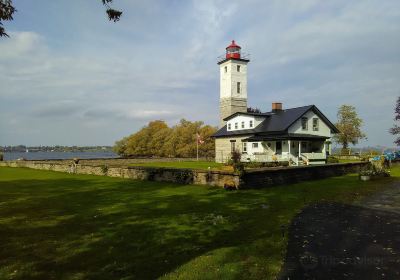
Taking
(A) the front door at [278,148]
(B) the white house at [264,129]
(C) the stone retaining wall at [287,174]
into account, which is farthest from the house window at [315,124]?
(C) the stone retaining wall at [287,174]

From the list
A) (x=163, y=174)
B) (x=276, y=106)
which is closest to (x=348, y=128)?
(x=276, y=106)

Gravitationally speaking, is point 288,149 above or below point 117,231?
above

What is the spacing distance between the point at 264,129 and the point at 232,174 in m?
22.1

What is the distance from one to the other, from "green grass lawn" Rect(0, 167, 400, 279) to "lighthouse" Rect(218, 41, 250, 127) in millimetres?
34256

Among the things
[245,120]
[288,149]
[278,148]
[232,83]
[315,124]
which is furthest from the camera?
[232,83]

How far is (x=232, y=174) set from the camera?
18734 millimetres

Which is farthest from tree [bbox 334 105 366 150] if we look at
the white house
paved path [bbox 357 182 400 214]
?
paved path [bbox 357 182 400 214]

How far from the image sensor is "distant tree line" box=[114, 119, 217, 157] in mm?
67375

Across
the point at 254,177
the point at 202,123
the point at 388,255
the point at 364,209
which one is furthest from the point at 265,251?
the point at 202,123

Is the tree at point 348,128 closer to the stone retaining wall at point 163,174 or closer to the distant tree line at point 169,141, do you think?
the distant tree line at point 169,141

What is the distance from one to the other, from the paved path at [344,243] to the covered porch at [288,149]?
21.6 meters

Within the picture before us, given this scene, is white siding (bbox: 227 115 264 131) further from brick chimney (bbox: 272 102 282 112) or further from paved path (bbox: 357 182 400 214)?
paved path (bbox: 357 182 400 214)

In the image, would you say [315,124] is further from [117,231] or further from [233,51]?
[117,231]

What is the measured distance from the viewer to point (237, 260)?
7152 mm
